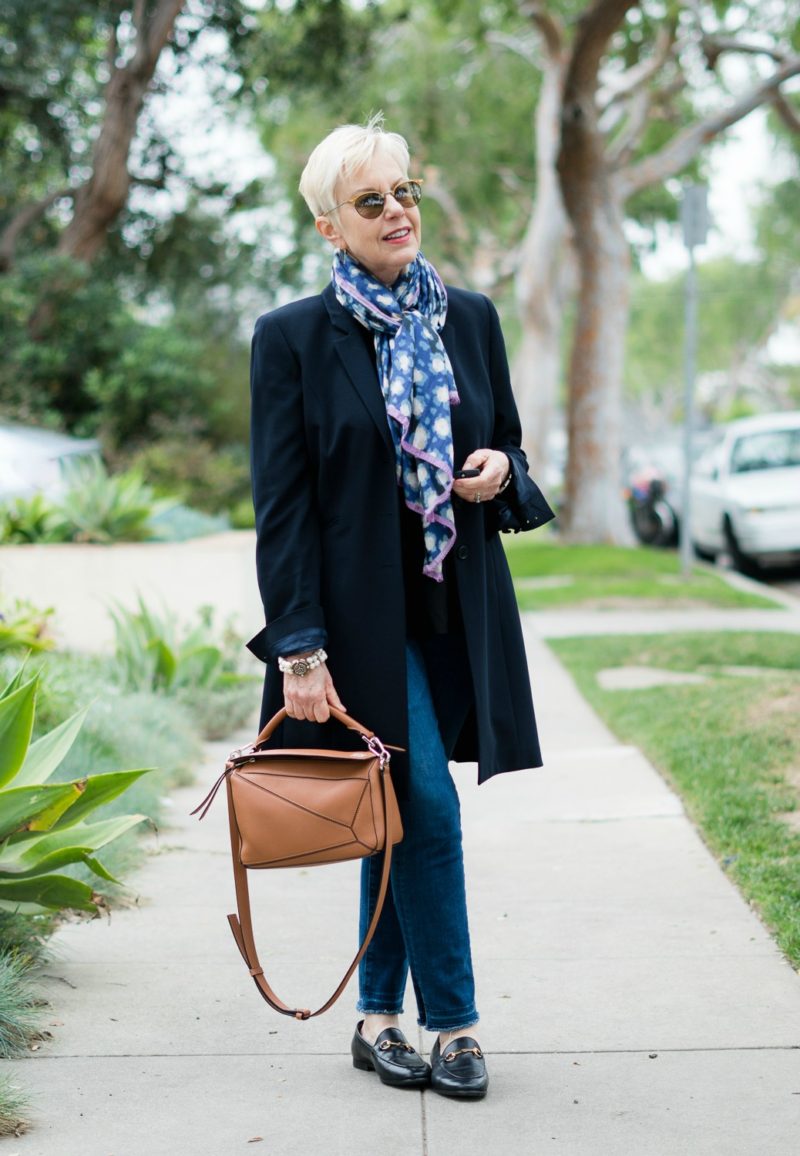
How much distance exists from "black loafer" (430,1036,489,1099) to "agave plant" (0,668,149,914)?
1.06m

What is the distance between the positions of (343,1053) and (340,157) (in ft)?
6.70

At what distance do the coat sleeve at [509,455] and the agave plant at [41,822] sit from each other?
1.17 meters

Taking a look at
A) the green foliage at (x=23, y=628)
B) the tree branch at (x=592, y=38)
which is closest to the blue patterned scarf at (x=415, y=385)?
the green foliage at (x=23, y=628)

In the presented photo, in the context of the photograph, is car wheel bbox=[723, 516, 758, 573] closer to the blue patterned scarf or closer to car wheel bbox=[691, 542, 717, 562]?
car wheel bbox=[691, 542, 717, 562]

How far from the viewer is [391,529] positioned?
3068 millimetres

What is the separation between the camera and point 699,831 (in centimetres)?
538

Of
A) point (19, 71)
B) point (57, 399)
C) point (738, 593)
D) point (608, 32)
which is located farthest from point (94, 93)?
point (738, 593)

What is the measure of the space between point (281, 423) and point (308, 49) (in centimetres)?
1554

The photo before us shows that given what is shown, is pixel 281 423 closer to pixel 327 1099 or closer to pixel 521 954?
pixel 327 1099

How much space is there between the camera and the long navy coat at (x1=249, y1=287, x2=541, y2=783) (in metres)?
3.06

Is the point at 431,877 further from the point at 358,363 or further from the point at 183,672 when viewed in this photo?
the point at 183,672

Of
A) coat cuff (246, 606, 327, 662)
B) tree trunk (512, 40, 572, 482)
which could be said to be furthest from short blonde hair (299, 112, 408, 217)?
tree trunk (512, 40, 572, 482)

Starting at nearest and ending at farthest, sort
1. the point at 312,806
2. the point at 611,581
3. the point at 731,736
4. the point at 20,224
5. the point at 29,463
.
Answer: the point at 312,806, the point at 731,736, the point at 29,463, the point at 611,581, the point at 20,224

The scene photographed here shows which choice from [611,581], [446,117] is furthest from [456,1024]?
[446,117]
